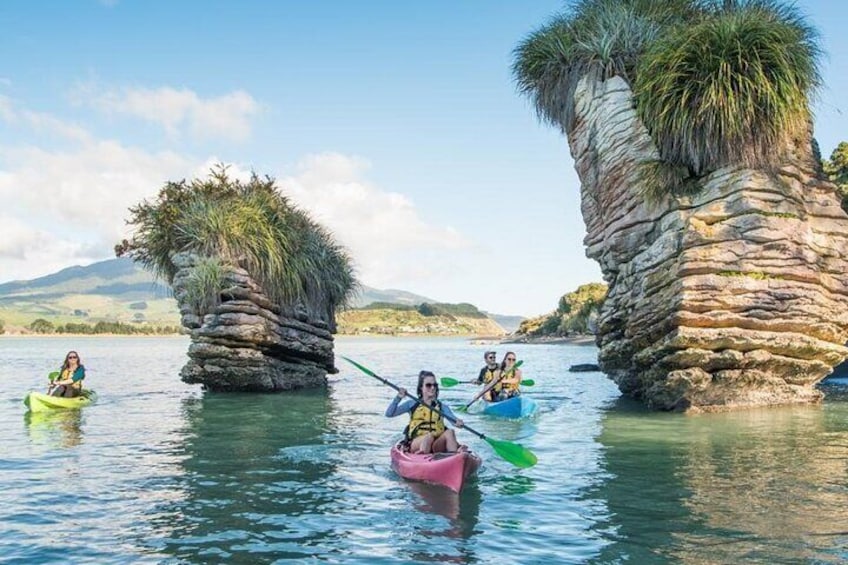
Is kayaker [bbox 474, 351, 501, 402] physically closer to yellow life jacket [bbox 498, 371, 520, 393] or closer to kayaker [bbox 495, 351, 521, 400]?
kayaker [bbox 495, 351, 521, 400]

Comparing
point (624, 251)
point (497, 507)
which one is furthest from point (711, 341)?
point (497, 507)

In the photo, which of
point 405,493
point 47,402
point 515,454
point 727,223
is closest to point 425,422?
point 515,454

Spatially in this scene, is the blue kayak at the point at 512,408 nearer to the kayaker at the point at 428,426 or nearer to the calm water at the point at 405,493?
the calm water at the point at 405,493

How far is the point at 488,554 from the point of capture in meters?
7.70

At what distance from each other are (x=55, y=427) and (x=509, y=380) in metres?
11.0

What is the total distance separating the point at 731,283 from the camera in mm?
17297

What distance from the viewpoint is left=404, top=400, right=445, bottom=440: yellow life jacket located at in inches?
479

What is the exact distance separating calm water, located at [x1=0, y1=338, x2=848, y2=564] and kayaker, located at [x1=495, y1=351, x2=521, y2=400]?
1987 millimetres

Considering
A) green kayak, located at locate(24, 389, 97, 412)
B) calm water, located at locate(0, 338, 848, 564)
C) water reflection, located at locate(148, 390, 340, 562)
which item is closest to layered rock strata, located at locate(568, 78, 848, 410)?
calm water, located at locate(0, 338, 848, 564)

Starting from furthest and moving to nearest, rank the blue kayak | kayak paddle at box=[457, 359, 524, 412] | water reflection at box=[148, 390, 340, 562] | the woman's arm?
1. kayak paddle at box=[457, 359, 524, 412]
2. the blue kayak
3. the woman's arm
4. water reflection at box=[148, 390, 340, 562]

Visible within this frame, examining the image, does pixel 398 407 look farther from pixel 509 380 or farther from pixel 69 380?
pixel 69 380

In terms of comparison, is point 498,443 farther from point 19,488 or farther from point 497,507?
point 19,488

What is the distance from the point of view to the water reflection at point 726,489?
305 inches

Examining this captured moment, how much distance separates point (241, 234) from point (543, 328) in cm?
8899
